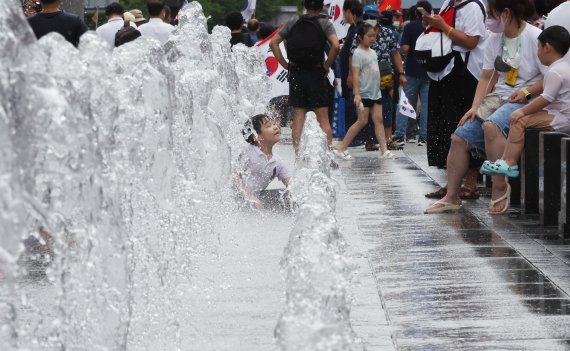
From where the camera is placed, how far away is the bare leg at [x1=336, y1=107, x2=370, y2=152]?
614 inches

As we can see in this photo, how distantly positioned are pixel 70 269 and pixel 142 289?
1.55m

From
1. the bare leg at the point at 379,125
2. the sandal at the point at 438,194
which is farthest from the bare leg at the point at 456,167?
the bare leg at the point at 379,125

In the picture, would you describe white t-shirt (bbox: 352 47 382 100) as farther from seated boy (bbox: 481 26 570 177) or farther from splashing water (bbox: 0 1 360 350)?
splashing water (bbox: 0 1 360 350)

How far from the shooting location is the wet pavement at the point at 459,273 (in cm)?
582

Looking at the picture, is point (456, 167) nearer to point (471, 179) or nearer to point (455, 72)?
point (471, 179)

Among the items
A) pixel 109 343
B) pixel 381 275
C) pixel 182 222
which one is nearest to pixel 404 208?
pixel 182 222

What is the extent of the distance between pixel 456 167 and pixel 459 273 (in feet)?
9.72

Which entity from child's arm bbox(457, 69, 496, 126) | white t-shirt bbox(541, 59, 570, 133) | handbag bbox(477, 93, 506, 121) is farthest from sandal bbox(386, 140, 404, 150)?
white t-shirt bbox(541, 59, 570, 133)

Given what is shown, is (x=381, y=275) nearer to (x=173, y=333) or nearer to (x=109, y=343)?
(x=173, y=333)

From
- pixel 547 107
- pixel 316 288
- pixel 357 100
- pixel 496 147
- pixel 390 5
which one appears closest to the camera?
pixel 316 288

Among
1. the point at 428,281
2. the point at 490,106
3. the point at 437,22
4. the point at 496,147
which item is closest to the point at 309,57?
the point at 437,22

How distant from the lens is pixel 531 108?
9.53 meters

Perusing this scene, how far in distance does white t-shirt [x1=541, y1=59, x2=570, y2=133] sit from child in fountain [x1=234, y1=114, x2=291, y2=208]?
7.11 feet

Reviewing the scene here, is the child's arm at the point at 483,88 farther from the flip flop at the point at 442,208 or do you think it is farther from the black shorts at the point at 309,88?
the black shorts at the point at 309,88
